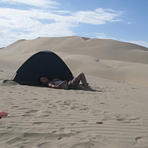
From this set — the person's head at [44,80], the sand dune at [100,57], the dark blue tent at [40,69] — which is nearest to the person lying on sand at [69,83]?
the person's head at [44,80]

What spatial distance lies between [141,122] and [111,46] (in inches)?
1947

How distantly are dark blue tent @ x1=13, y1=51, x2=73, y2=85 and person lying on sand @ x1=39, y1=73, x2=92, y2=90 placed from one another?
0.43m

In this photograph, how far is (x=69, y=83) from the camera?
8469mm

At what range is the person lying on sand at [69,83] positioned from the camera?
818 centimetres

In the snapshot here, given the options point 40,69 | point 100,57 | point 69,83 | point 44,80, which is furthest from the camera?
point 100,57

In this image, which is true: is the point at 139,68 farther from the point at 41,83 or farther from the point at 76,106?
the point at 76,106

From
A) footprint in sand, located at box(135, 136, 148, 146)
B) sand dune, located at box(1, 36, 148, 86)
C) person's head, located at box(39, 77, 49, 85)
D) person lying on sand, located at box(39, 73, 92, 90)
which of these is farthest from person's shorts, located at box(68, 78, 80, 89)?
sand dune, located at box(1, 36, 148, 86)

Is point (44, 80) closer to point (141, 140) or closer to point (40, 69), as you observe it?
point (40, 69)

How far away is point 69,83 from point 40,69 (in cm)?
136

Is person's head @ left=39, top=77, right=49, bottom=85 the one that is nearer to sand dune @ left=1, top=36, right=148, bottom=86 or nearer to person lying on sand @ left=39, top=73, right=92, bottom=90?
person lying on sand @ left=39, top=73, right=92, bottom=90

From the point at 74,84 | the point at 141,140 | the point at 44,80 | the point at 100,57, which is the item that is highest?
the point at 100,57

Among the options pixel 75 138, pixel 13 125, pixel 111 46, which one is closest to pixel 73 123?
pixel 75 138

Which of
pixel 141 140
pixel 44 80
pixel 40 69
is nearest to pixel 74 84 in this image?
pixel 44 80

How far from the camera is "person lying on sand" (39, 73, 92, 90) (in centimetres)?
818
